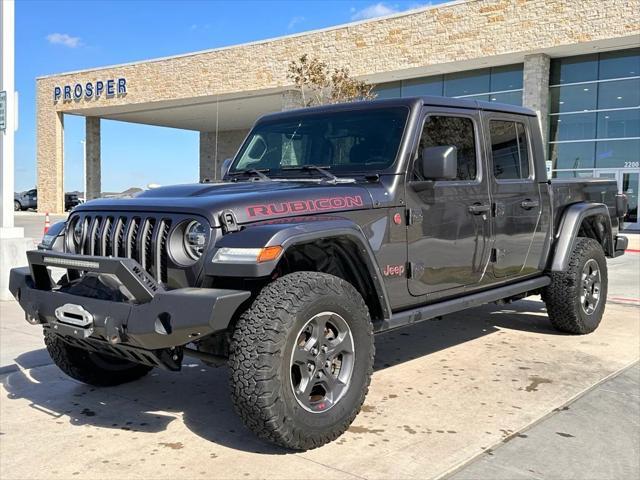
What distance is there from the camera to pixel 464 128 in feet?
15.2

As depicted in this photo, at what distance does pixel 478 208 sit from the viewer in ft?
14.8

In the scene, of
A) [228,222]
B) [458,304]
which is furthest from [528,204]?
[228,222]

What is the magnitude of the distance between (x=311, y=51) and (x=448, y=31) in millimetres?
5922

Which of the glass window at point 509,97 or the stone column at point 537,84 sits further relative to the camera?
the glass window at point 509,97

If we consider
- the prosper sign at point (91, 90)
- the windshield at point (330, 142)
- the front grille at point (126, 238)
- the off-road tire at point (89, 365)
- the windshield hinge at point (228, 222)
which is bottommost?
the off-road tire at point (89, 365)

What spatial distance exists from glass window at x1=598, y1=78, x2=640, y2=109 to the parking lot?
1780cm

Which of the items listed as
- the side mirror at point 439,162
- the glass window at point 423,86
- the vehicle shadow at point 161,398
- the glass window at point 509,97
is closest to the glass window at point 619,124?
the glass window at point 509,97

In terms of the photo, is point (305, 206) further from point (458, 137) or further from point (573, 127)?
point (573, 127)

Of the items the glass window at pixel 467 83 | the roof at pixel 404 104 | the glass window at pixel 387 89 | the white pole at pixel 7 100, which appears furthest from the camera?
the glass window at pixel 387 89

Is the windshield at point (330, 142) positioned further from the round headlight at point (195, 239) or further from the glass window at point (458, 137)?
the round headlight at point (195, 239)

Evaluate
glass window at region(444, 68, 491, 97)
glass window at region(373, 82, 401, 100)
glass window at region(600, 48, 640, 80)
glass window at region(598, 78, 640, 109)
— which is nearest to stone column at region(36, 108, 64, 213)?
glass window at region(373, 82, 401, 100)

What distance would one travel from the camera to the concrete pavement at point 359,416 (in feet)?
10.3

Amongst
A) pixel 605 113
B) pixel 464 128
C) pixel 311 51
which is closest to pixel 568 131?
pixel 605 113

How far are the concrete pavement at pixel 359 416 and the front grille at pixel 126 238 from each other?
0.95m
